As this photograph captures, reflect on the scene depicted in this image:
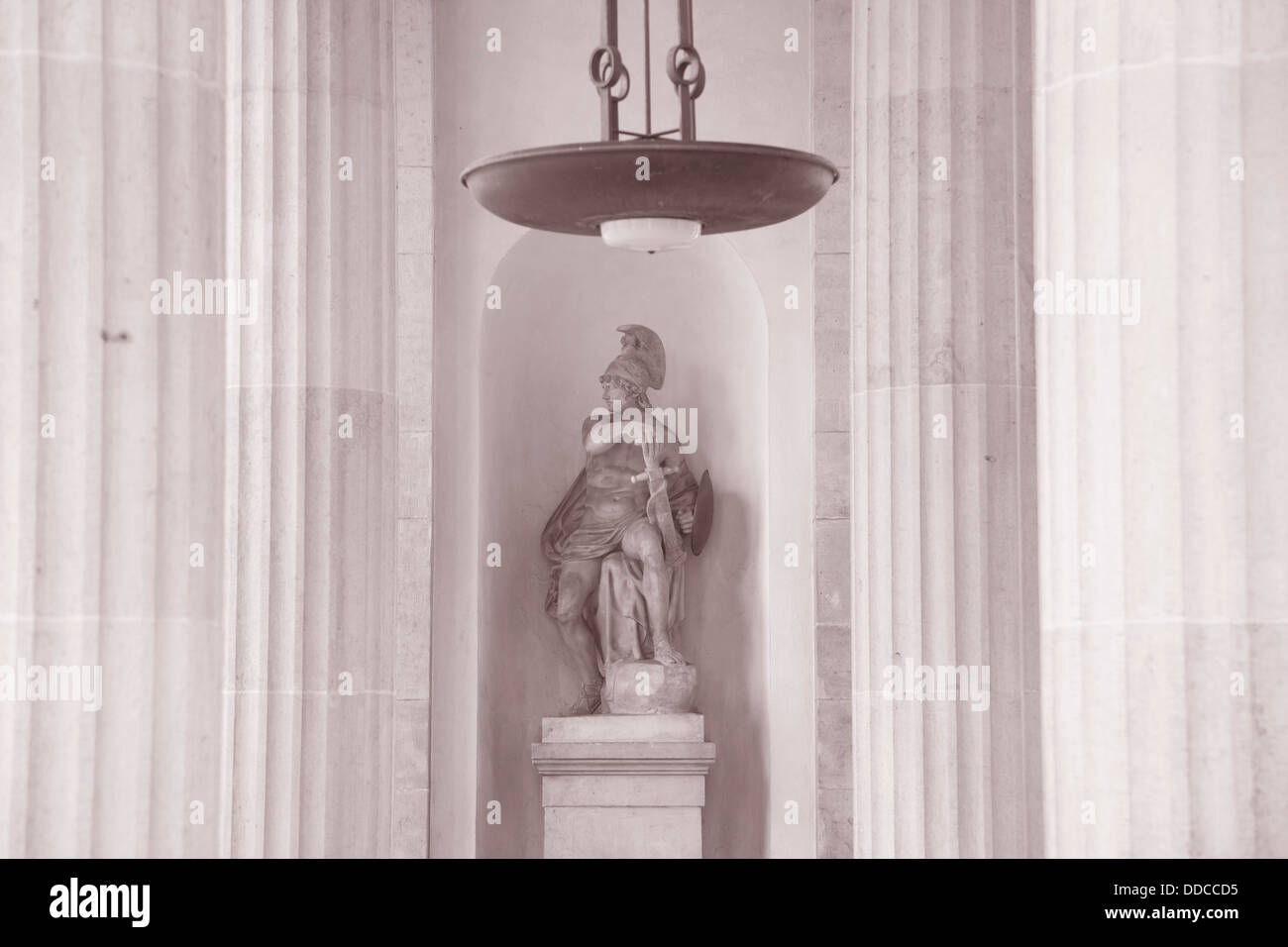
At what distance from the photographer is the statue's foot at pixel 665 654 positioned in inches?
516

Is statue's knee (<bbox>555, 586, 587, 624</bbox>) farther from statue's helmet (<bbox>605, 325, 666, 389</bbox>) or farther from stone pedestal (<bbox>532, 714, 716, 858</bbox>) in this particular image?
statue's helmet (<bbox>605, 325, 666, 389</bbox>)

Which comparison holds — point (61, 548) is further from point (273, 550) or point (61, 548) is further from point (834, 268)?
point (834, 268)

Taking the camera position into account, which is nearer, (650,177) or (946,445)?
(650,177)

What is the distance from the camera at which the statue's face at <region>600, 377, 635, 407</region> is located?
1334 centimetres

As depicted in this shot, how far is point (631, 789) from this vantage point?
12797 millimetres

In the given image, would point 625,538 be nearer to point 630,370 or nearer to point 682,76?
point 630,370

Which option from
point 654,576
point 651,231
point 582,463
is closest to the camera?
point 651,231

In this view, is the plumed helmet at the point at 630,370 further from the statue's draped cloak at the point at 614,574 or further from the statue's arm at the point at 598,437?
the statue's draped cloak at the point at 614,574

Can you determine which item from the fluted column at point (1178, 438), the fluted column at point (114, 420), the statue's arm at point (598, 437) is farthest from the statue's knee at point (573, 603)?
the fluted column at point (1178, 438)

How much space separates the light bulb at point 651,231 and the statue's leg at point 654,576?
6215 millimetres

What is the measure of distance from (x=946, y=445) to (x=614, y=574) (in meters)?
4.44

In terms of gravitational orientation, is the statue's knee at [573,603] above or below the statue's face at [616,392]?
below

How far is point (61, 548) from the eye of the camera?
5.45 metres

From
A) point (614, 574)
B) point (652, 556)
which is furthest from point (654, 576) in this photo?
point (614, 574)
